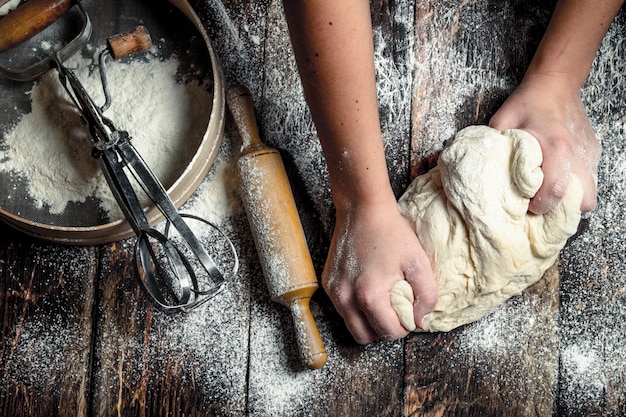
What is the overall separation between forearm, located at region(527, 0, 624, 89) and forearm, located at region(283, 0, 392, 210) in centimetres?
35

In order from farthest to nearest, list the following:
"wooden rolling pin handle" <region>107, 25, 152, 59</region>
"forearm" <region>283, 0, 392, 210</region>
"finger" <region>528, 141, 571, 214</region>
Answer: "wooden rolling pin handle" <region>107, 25, 152, 59</region>, "finger" <region>528, 141, 571, 214</region>, "forearm" <region>283, 0, 392, 210</region>

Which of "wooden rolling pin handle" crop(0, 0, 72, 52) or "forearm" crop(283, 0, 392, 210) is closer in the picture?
"forearm" crop(283, 0, 392, 210)

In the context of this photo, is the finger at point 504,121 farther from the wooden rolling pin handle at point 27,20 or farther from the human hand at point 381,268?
the wooden rolling pin handle at point 27,20

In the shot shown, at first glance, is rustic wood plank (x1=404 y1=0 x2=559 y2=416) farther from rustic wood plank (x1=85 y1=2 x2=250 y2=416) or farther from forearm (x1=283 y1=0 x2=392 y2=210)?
rustic wood plank (x1=85 y1=2 x2=250 y2=416)

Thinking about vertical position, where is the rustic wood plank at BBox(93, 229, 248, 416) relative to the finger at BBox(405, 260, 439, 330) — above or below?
below

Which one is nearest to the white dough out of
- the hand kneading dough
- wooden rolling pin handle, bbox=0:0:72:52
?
the hand kneading dough

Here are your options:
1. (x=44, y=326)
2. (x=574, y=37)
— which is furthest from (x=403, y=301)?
(x=44, y=326)

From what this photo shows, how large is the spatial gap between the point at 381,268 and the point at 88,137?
53 centimetres

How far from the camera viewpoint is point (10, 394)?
108cm

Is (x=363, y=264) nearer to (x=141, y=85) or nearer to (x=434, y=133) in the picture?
(x=434, y=133)

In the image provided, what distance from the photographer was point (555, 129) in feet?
3.22

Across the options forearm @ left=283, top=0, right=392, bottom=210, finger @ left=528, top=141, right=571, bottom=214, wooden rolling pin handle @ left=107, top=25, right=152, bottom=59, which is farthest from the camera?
wooden rolling pin handle @ left=107, top=25, right=152, bottom=59

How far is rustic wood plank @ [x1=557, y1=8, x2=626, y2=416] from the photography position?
1046mm

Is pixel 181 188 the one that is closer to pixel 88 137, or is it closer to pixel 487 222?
pixel 88 137
